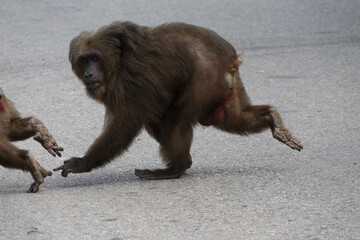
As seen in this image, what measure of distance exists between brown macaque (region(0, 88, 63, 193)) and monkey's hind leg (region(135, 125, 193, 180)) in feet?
2.45

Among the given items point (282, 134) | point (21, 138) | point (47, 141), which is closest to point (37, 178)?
point (47, 141)

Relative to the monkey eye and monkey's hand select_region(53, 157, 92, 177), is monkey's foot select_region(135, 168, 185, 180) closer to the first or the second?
monkey's hand select_region(53, 157, 92, 177)

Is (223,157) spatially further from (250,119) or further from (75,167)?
(75,167)

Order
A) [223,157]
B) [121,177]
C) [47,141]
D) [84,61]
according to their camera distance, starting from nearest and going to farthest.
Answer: [47,141] < [84,61] < [121,177] < [223,157]

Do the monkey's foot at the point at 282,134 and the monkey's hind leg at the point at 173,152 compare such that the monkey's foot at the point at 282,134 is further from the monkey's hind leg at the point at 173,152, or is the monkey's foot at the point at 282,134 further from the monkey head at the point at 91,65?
the monkey head at the point at 91,65

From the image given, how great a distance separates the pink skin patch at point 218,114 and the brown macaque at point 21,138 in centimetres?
111

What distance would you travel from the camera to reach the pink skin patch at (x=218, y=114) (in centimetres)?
656

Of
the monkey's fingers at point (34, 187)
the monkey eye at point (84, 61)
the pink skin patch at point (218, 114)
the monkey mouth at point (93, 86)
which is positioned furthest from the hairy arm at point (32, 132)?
the pink skin patch at point (218, 114)

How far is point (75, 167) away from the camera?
6.48m

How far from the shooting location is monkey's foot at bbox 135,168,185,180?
261 inches

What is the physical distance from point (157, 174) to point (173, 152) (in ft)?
0.68

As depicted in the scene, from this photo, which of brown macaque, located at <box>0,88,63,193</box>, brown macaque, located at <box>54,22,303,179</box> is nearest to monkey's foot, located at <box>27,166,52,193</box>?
brown macaque, located at <box>0,88,63,193</box>

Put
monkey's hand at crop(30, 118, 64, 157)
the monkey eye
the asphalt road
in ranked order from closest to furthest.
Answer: the asphalt road, monkey's hand at crop(30, 118, 64, 157), the monkey eye

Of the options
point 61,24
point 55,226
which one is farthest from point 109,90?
point 61,24
